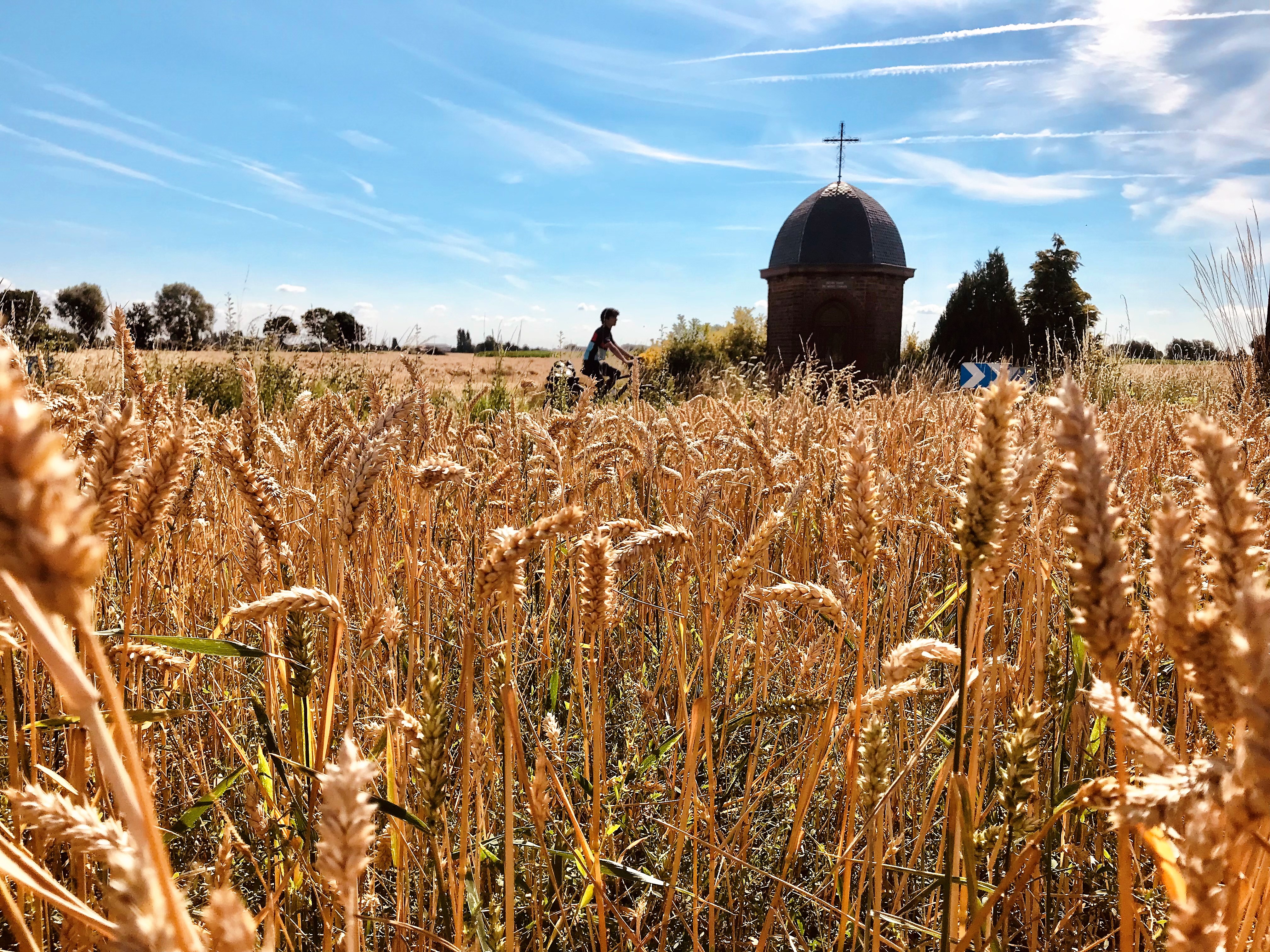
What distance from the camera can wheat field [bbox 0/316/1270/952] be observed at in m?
0.49

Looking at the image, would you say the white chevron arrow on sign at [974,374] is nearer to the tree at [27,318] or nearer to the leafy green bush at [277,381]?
the leafy green bush at [277,381]

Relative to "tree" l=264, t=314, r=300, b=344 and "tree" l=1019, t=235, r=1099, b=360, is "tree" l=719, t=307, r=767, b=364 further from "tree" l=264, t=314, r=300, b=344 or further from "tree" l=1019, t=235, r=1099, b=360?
"tree" l=264, t=314, r=300, b=344

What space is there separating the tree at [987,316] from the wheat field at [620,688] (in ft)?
73.4

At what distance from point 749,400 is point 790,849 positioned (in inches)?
269

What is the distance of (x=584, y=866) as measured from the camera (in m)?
1.12

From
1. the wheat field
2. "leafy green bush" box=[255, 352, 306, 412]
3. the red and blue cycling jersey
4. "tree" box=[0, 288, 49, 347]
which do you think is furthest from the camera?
the red and blue cycling jersey

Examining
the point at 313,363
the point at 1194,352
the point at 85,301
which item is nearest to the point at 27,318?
the point at 313,363

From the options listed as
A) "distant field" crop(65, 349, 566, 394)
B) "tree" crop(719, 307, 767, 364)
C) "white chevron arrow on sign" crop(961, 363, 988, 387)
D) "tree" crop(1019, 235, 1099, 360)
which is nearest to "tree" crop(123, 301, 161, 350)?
"distant field" crop(65, 349, 566, 394)

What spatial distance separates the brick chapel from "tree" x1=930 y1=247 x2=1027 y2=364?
100 inches

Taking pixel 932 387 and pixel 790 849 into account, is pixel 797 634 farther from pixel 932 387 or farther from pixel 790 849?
pixel 932 387

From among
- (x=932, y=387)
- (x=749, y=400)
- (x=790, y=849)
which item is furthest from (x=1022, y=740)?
(x=932, y=387)

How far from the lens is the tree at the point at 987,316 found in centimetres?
2317

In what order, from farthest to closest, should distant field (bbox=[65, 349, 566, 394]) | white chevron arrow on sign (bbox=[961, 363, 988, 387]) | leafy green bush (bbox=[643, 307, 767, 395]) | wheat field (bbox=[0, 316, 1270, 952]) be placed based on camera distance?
leafy green bush (bbox=[643, 307, 767, 395]) < distant field (bbox=[65, 349, 566, 394]) < white chevron arrow on sign (bbox=[961, 363, 988, 387]) < wheat field (bbox=[0, 316, 1270, 952])

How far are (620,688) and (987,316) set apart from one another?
78.9 feet
